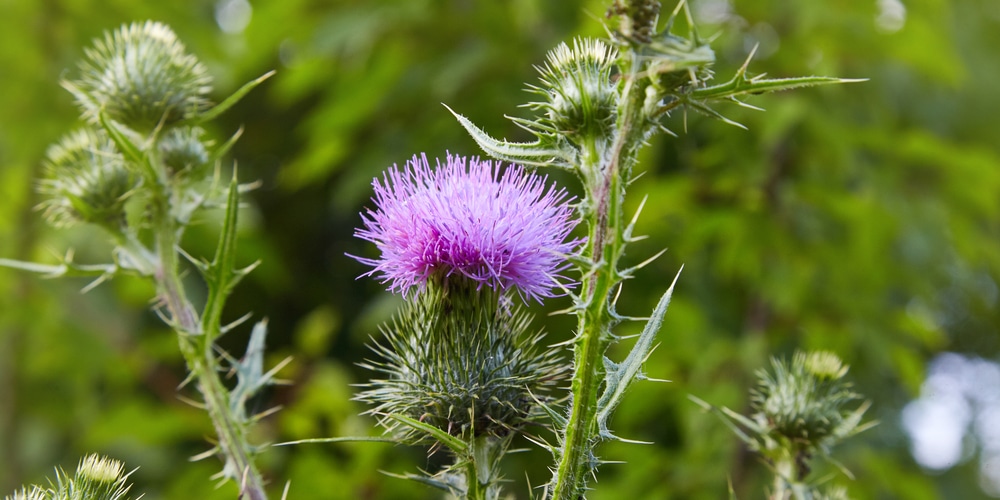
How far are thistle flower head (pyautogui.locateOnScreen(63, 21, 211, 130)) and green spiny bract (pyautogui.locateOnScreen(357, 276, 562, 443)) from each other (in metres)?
0.97

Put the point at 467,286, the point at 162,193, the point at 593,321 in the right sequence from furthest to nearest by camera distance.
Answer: the point at 162,193
the point at 467,286
the point at 593,321

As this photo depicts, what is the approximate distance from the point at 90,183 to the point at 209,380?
79 cm

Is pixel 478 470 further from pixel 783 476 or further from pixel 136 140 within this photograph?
pixel 136 140

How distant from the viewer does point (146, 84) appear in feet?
8.05

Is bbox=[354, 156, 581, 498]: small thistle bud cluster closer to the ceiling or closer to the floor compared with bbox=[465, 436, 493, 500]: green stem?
closer to the ceiling

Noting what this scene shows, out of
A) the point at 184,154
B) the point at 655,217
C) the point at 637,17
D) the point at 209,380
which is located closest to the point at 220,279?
the point at 209,380

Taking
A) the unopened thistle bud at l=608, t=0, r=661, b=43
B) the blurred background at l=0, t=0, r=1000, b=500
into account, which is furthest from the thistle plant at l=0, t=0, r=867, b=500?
the blurred background at l=0, t=0, r=1000, b=500

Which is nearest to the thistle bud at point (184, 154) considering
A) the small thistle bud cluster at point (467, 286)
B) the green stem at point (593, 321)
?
the small thistle bud cluster at point (467, 286)

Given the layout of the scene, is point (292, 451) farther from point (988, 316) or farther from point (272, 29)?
point (988, 316)

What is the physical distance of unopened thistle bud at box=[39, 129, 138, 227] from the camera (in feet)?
7.87

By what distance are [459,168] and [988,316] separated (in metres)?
9.64

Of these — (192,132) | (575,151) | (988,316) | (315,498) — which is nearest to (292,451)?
(315,498)

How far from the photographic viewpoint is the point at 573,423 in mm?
1458

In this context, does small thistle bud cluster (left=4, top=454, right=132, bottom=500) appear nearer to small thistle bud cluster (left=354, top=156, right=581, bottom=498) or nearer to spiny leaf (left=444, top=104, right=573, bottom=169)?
small thistle bud cluster (left=354, top=156, right=581, bottom=498)
